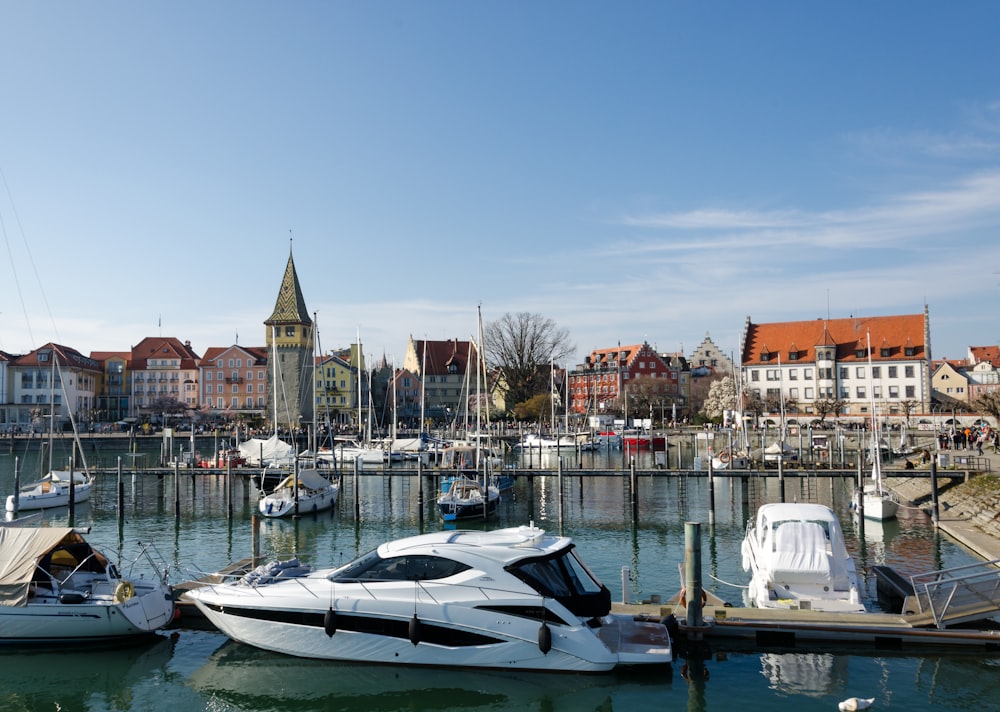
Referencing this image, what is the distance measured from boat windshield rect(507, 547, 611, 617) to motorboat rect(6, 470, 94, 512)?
3382cm

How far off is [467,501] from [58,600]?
23.7 m

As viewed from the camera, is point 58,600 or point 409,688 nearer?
point 409,688

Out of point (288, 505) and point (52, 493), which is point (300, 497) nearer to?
point (288, 505)

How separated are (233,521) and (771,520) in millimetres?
29077

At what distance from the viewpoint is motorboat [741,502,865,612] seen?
20969 millimetres

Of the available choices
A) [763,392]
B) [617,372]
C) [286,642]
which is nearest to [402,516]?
[286,642]

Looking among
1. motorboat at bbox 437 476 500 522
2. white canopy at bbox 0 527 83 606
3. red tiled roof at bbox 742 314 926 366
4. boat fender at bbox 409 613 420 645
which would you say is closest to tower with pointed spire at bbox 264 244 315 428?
red tiled roof at bbox 742 314 926 366

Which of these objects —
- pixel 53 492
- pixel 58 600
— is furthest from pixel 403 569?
pixel 53 492

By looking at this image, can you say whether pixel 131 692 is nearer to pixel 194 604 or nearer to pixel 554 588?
pixel 194 604

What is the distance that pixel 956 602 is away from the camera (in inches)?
754

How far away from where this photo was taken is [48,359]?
383 ft

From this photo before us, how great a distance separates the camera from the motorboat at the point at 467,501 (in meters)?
40.7

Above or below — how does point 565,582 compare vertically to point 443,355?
below

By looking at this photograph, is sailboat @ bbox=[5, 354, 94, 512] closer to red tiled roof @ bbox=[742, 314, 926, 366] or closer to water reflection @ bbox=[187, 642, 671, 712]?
water reflection @ bbox=[187, 642, 671, 712]
